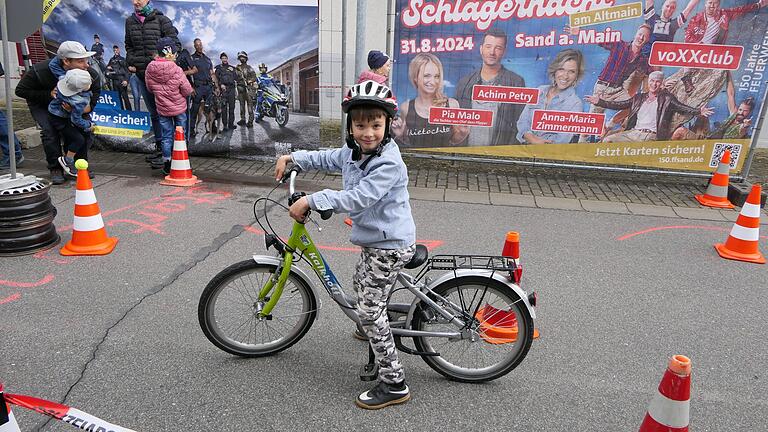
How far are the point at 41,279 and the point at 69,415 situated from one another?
2434 mm

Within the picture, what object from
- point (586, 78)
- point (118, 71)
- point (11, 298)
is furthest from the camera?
point (118, 71)

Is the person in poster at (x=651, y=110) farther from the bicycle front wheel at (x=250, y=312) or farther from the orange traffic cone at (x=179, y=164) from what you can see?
the bicycle front wheel at (x=250, y=312)

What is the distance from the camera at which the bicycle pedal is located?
323 cm

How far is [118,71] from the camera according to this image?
325 inches

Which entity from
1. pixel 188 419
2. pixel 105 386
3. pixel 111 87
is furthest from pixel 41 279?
pixel 111 87

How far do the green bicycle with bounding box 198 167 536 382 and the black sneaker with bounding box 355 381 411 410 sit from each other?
106mm

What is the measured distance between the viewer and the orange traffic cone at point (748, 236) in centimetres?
555

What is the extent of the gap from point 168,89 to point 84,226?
10.0 feet

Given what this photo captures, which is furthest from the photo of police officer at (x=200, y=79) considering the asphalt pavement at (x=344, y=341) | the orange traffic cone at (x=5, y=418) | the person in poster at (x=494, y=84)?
the orange traffic cone at (x=5, y=418)

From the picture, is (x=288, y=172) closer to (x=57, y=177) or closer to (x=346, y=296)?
(x=346, y=296)

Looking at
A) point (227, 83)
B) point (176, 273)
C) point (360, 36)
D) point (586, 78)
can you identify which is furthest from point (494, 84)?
point (176, 273)

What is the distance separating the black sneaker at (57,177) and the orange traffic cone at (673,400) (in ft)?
23.0

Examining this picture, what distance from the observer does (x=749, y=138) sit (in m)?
7.71

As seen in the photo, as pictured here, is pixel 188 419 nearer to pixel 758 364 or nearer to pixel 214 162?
pixel 758 364
